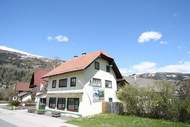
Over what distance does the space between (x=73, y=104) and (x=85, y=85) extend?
11.4 feet

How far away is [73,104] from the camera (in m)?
33.6

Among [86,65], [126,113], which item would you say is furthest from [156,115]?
[86,65]

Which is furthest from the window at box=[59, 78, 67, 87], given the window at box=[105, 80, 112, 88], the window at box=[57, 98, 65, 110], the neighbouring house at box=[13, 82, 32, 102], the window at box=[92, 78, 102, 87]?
the neighbouring house at box=[13, 82, 32, 102]

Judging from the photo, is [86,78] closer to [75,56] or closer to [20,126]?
[75,56]

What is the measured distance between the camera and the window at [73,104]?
108ft

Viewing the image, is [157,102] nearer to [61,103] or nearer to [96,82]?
[96,82]

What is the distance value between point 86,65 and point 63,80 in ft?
20.2

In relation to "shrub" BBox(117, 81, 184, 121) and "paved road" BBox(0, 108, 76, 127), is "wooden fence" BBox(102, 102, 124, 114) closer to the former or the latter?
"shrub" BBox(117, 81, 184, 121)

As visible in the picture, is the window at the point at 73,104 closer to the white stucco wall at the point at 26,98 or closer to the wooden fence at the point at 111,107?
the wooden fence at the point at 111,107

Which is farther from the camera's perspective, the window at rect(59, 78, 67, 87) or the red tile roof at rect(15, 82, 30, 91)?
the red tile roof at rect(15, 82, 30, 91)

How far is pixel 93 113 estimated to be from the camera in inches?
1252

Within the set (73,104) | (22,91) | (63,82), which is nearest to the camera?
(73,104)

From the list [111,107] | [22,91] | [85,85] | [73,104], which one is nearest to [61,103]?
[73,104]

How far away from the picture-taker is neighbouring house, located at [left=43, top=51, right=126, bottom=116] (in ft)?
106
